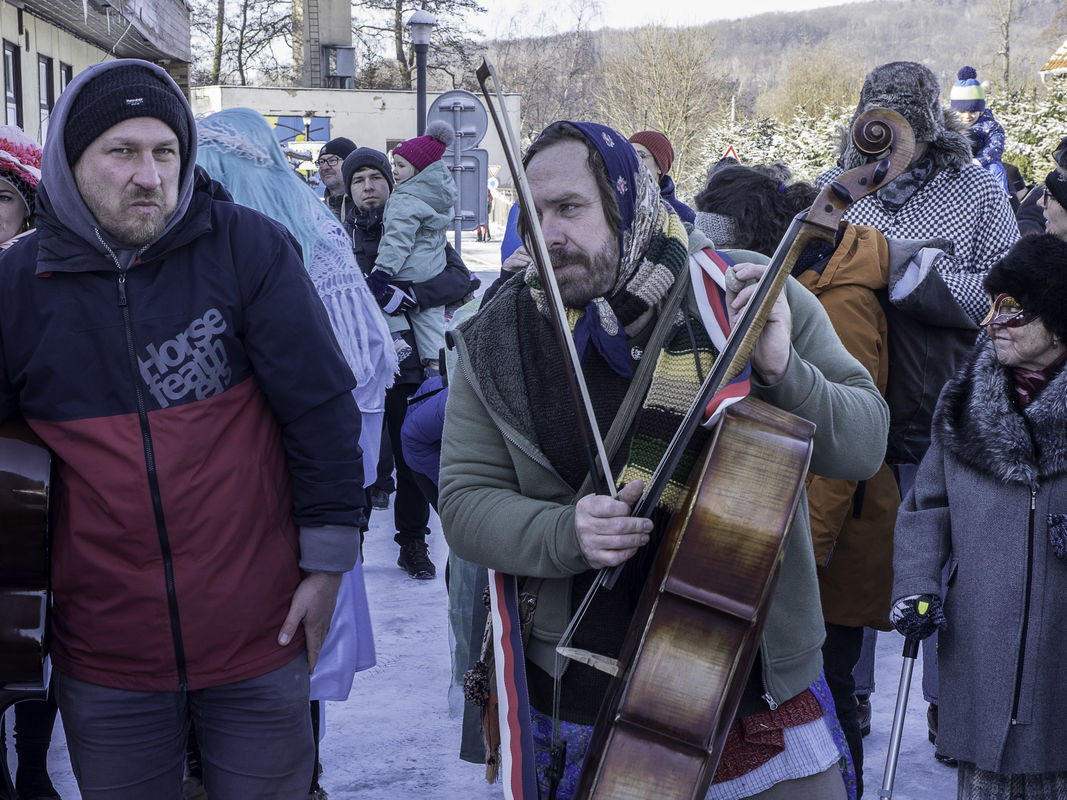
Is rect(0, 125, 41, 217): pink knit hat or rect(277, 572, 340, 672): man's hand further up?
rect(0, 125, 41, 217): pink knit hat

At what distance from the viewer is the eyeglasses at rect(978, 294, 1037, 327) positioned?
268 centimetres

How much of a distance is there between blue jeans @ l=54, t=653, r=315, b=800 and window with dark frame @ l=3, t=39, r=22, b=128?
8247 millimetres

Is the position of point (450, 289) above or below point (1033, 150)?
below

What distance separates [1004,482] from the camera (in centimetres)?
261

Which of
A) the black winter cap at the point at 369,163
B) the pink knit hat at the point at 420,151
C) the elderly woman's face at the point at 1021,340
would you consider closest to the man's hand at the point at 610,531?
the elderly woman's face at the point at 1021,340

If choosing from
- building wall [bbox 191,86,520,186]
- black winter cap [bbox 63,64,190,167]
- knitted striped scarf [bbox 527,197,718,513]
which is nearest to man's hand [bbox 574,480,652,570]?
knitted striped scarf [bbox 527,197,718,513]

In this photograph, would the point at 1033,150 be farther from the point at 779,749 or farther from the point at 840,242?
the point at 779,749

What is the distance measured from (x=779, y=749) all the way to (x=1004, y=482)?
1097 millimetres

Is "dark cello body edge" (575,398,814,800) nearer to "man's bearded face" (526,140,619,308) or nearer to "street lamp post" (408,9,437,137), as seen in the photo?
"man's bearded face" (526,140,619,308)

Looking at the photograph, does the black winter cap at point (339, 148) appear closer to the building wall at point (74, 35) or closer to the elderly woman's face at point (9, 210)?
the building wall at point (74, 35)

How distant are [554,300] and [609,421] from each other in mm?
275

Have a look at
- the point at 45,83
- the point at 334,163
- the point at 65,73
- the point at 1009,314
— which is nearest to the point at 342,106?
the point at 65,73

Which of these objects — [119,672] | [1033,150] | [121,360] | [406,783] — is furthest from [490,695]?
A: [1033,150]

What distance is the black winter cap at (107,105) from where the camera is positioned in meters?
2.09
